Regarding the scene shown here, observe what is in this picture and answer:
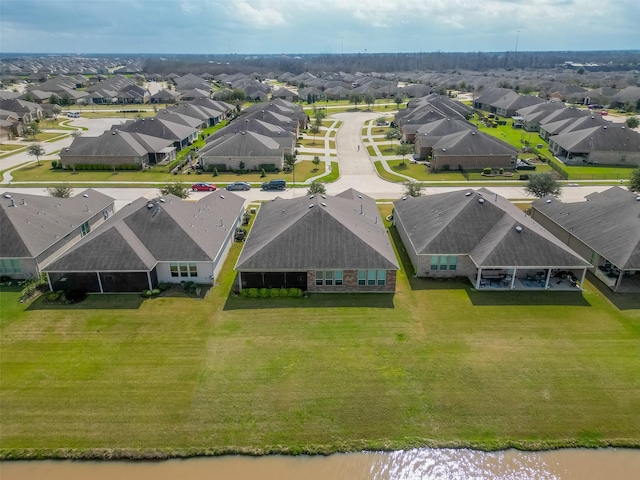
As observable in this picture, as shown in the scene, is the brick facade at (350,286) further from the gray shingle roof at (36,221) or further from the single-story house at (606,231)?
the gray shingle roof at (36,221)

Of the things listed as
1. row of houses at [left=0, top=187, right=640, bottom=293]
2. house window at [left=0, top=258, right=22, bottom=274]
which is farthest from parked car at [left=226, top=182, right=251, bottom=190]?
house window at [left=0, top=258, right=22, bottom=274]

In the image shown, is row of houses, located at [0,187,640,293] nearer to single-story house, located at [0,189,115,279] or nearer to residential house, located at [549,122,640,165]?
single-story house, located at [0,189,115,279]

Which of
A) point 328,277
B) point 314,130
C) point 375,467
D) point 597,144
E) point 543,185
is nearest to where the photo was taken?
point 375,467

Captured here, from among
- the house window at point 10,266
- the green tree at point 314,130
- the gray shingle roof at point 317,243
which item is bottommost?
the house window at point 10,266

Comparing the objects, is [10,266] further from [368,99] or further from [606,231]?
[368,99]

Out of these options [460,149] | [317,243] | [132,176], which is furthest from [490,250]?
[132,176]

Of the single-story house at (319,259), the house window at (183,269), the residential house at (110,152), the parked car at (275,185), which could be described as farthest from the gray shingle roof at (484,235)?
the residential house at (110,152)
